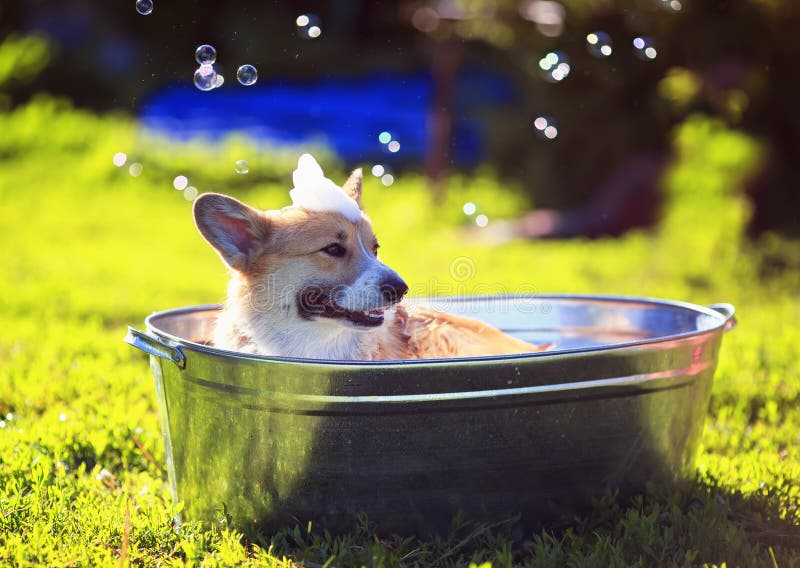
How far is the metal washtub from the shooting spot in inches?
108

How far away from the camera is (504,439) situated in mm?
2832

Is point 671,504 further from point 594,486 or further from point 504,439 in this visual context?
point 504,439

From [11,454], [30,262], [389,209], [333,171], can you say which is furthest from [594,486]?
[333,171]

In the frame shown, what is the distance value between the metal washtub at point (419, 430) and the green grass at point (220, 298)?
9cm

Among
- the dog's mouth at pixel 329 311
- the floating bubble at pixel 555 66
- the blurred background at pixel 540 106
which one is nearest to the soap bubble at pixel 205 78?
the blurred background at pixel 540 106

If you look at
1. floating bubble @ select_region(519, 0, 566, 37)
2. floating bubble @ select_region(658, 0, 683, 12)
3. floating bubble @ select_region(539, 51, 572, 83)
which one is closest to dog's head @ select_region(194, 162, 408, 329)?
floating bubble @ select_region(658, 0, 683, 12)

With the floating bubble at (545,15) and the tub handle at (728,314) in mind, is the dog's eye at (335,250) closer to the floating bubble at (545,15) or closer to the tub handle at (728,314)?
the tub handle at (728,314)

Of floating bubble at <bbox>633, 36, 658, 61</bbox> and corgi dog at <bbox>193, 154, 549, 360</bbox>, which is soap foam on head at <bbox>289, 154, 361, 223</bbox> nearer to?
corgi dog at <bbox>193, 154, 549, 360</bbox>

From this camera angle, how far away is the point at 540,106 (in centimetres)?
886

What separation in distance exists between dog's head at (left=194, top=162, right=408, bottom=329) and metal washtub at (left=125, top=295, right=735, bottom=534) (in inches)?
15.8

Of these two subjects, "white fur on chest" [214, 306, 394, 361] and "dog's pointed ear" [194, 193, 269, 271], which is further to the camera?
"white fur on chest" [214, 306, 394, 361]

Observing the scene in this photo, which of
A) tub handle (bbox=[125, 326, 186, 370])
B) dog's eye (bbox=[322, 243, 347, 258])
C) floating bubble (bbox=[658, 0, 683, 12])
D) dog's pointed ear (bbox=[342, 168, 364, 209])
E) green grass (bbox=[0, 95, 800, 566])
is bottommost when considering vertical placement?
green grass (bbox=[0, 95, 800, 566])

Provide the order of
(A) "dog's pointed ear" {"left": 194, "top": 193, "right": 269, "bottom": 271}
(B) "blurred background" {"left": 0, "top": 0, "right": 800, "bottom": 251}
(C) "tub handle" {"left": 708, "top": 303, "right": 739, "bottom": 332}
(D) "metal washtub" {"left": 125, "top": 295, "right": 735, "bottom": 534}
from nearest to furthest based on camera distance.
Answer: (D) "metal washtub" {"left": 125, "top": 295, "right": 735, "bottom": 534} → (A) "dog's pointed ear" {"left": 194, "top": 193, "right": 269, "bottom": 271} → (C) "tub handle" {"left": 708, "top": 303, "right": 739, "bottom": 332} → (B) "blurred background" {"left": 0, "top": 0, "right": 800, "bottom": 251}

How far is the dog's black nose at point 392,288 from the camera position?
3127mm
